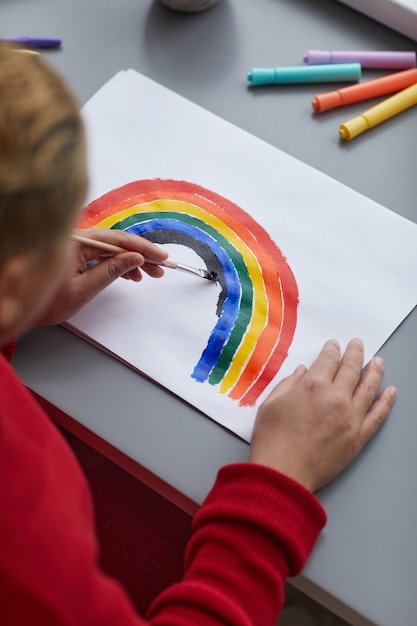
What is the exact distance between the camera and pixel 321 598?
0.62 m

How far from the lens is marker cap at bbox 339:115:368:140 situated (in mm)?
854

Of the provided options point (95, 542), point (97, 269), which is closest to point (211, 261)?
point (97, 269)

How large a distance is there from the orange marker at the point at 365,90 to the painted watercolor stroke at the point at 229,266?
0.61 ft

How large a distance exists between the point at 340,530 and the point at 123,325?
28cm

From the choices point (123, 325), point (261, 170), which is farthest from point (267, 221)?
point (123, 325)

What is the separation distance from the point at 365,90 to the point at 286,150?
0.41 ft

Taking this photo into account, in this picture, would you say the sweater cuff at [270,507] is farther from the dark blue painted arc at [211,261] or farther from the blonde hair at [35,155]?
the blonde hair at [35,155]

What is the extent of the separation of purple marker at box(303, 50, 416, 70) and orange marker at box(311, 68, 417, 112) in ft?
0.07

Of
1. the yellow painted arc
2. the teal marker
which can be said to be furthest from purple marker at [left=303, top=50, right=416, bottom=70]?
the yellow painted arc

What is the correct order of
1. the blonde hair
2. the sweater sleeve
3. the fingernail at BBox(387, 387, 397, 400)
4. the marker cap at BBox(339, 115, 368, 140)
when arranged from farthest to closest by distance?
1. the marker cap at BBox(339, 115, 368, 140)
2. the fingernail at BBox(387, 387, 397, 400)
3. the sweater sleeve
4. the blonde hair

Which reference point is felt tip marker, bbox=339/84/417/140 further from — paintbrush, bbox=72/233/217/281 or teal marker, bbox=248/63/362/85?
paintbrush, bbox=72/233/217/281

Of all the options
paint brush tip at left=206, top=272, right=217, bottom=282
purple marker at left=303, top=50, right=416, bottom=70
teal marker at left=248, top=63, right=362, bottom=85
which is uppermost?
purple marker at left=303, top=50, right=416, bottom=70

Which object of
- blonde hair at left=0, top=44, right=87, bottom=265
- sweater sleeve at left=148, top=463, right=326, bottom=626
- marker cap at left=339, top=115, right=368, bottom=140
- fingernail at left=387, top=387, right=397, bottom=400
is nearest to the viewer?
blonde hair at left=0, top=44, right=87, bottom=265

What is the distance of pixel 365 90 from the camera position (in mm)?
878
